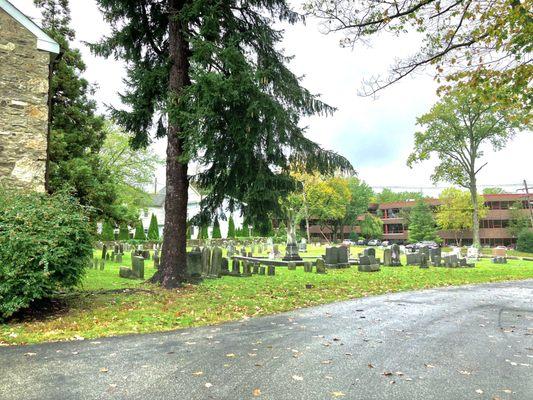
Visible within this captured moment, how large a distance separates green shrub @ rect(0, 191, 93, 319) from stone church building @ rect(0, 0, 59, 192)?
2.04m

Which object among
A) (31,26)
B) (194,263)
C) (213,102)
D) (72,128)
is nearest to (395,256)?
(194,263)

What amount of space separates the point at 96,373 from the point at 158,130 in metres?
10.00

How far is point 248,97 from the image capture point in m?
10.1

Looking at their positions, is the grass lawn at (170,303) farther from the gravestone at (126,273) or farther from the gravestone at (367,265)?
the gravestone at (367,265)

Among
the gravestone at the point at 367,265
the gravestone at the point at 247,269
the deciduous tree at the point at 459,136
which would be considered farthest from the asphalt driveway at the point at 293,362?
the deciduous tree at the point at 459,136

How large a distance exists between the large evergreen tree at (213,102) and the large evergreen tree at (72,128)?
4.79 m

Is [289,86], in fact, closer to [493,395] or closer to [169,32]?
[169,32]

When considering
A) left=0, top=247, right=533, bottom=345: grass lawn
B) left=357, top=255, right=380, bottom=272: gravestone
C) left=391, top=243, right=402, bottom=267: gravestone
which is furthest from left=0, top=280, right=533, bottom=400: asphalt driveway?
left=391, top=243, right=402, bottom=267: gravestone

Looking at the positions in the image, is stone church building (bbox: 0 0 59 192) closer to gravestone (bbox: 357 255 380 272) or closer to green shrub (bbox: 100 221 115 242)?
gravestone (bbox: 357 255 380 272)

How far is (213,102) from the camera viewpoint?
9.42 meters

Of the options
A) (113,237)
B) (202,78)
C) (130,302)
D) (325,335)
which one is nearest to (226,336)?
(325,335)

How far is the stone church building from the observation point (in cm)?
956

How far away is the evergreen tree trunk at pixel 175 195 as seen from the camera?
10.9 meters

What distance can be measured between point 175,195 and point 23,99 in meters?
4.24
